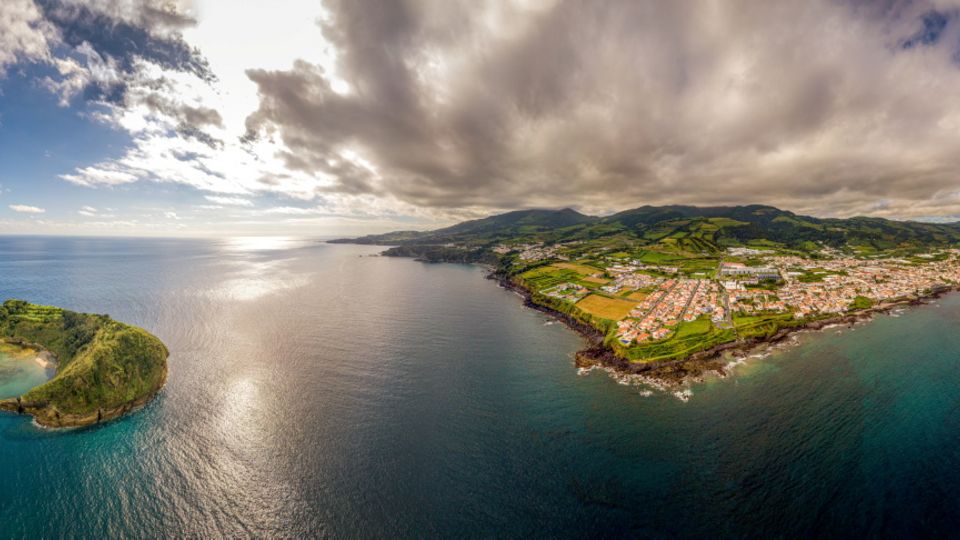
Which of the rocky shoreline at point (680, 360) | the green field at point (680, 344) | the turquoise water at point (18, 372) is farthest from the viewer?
the green field at point (680, 344)

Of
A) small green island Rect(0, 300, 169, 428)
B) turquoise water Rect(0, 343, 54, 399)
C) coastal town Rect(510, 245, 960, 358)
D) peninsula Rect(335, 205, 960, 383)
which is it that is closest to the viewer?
small green island Rect(0, 300, 169, 428)

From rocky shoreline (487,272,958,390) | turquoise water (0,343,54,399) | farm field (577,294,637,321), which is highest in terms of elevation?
farm field (577,294,637,321)

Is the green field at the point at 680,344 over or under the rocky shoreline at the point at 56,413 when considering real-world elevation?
over

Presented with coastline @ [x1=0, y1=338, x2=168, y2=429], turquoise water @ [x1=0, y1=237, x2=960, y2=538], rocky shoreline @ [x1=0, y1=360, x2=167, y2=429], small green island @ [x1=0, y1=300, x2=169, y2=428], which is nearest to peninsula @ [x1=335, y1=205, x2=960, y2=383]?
turquoise water @ [x1=0, y1=237, x2=960, y2=538]

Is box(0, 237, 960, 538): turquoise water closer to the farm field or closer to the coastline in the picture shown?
the coastline

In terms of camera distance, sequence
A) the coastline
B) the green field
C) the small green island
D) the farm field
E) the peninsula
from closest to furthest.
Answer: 1. the coastline
2. the small green island
3. the green field
4. the peninsula
5. the farm field

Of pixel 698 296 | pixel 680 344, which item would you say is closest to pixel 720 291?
pixel 698 296

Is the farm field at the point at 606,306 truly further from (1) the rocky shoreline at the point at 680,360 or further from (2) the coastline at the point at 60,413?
(2) the coastline at the point at 60,413

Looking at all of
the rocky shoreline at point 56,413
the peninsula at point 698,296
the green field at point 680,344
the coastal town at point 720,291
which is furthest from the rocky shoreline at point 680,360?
the rocky shoreline at point 56,413

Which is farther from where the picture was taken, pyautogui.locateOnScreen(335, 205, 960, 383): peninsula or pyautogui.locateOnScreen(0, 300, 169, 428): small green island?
pyautogui.locateOnScreen(335, 205, 960, 383): peninsula
